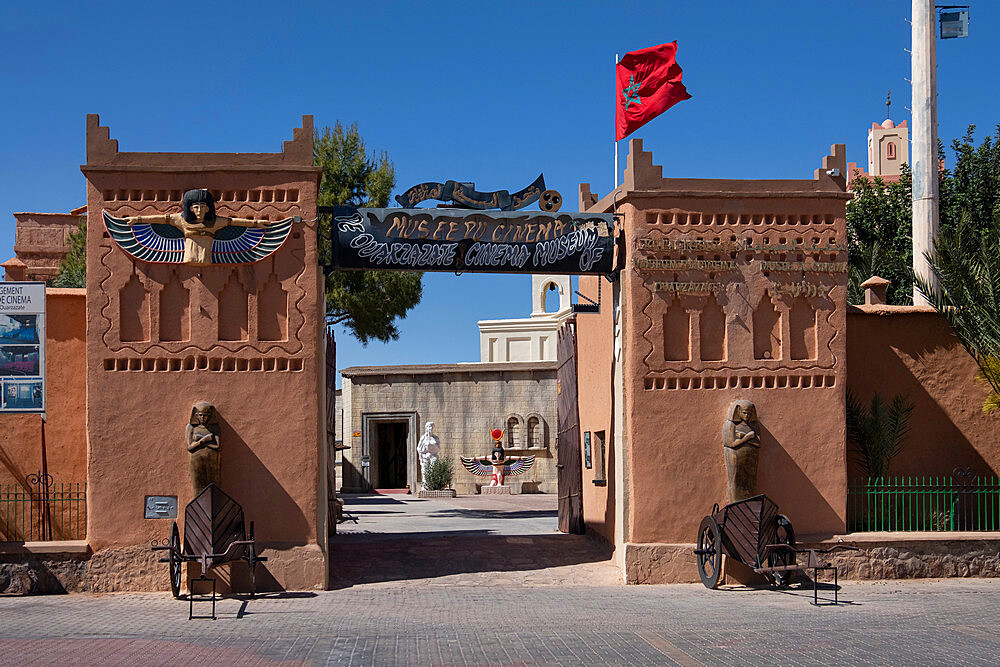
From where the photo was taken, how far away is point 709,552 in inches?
554

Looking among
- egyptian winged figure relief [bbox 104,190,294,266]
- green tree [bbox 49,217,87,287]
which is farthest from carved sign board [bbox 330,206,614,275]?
green tree [bbox 49,217,87,287]

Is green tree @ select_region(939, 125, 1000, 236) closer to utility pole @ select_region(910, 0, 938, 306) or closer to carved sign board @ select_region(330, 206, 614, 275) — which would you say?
utility pole @ select_region(910, 0, 938, 306)

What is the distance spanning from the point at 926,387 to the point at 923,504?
1.85m

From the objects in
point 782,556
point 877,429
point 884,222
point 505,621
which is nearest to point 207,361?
point 505,621

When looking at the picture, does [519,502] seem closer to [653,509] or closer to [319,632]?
[653,509]

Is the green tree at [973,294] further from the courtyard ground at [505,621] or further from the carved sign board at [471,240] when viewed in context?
the carved sign board at [471,240]

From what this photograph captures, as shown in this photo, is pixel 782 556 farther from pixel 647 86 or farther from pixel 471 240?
pixel 647 86

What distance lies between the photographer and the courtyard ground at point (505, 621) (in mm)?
9719

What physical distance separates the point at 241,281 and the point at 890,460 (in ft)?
32.0

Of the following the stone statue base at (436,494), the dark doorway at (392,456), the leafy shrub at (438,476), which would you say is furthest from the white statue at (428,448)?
the dark doorway at (392,456)

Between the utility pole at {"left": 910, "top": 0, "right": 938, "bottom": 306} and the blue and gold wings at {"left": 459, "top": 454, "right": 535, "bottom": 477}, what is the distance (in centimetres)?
1434

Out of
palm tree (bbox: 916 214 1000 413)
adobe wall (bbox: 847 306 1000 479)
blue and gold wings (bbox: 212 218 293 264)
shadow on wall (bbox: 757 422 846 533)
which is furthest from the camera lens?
adobe wall (bbox: 847 306 1000 479)

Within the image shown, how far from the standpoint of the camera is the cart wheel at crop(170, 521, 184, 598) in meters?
12.9

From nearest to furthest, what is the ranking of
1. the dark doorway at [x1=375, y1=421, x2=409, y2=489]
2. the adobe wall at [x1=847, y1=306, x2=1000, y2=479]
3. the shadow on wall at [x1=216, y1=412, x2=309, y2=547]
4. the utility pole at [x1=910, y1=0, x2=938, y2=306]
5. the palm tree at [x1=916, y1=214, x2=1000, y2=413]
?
the shadow on wall at [x1=216, y1=412, x2=309, y2=547] < the palm tree at [x1=916, y1=214, x2=1000, y2=413] < the adobe wall at [x1=847, y1=306, x2=1000, y2=479] < the utility pole at [x1=910, y1=0, x2=938, y2=306] < the dark doorway at [x1=375, y1=421, x2=409, y2=489]
